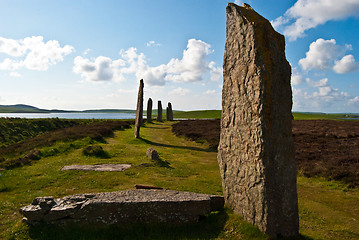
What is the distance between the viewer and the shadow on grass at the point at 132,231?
508 cm

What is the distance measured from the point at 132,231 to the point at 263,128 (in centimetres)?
373

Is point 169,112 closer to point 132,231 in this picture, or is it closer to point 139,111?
point 139,111

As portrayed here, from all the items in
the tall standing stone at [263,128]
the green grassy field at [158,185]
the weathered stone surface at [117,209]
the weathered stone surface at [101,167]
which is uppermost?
the tall standing stone at [263,128]

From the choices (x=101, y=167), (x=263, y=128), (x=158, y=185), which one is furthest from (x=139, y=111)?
(x=263, y=128)

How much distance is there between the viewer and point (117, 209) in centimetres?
541

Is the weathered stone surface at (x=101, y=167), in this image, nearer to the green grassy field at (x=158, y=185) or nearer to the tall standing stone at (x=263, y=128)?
the green grassy field at (x=158, y=185)

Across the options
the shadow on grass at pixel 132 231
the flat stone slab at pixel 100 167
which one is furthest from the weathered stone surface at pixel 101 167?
the shadow on grass at pixel 132 231

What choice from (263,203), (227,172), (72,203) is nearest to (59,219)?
(72,203)

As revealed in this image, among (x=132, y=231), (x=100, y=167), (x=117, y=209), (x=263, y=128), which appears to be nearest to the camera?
(x=263, y=128)

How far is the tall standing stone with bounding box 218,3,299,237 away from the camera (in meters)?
5.01

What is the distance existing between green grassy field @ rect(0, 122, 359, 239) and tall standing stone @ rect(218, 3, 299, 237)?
538 mm

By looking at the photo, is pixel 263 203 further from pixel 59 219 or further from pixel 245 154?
pixel 59 219

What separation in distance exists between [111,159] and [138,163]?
6.00ft

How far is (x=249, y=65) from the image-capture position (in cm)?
539
